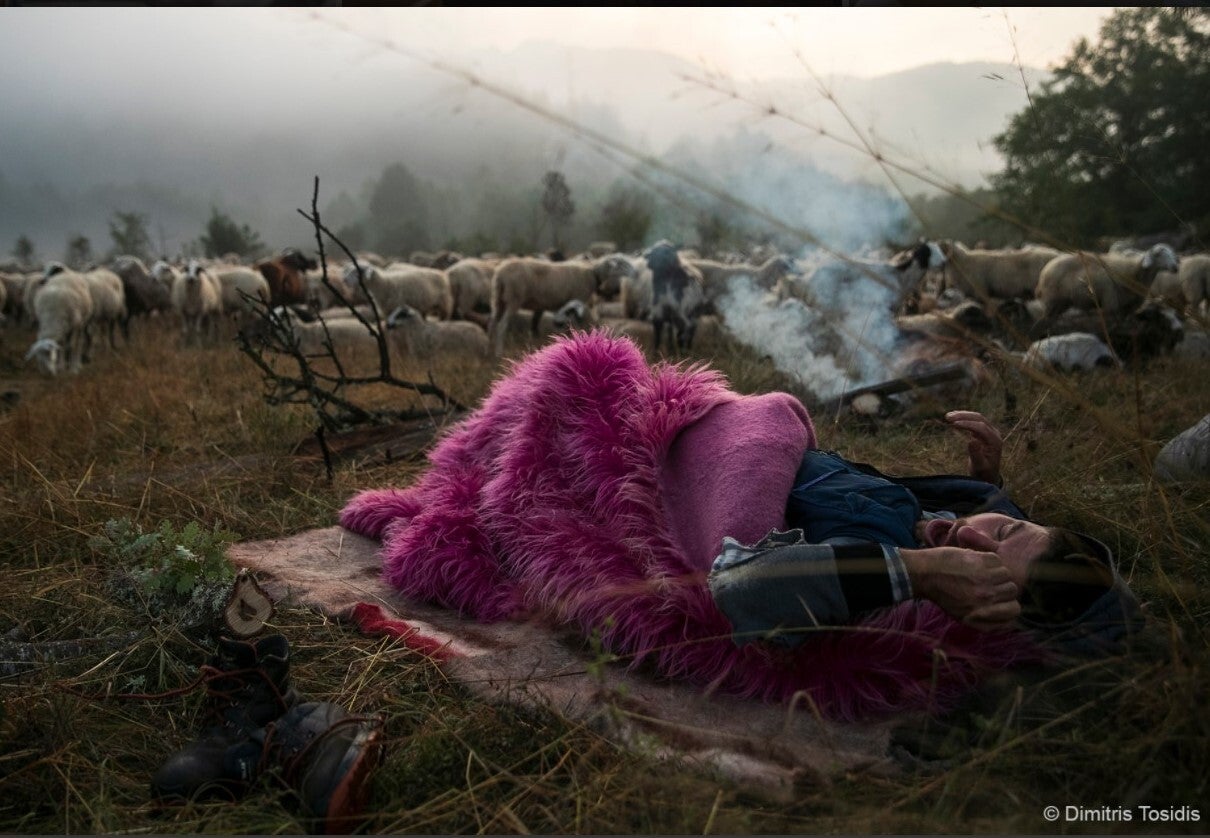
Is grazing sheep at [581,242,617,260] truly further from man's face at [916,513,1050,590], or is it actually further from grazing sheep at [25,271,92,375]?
man's face at [916,513,1050,590]

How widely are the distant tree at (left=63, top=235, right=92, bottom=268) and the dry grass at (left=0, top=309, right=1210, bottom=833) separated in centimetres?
1698

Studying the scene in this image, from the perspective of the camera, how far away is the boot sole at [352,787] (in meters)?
1.64

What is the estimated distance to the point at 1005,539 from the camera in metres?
2.01

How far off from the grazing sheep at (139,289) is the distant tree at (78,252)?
3.89 metres

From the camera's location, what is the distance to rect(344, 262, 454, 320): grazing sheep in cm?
1327

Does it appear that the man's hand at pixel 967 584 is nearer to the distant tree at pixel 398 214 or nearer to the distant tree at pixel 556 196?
the distant tree at pixel 556 196

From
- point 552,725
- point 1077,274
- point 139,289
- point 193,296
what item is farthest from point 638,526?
point 139,289

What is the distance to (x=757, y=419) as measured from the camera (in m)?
2.49

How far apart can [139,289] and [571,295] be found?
7.39 metres

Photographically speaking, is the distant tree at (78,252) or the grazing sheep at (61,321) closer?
the grazing sheep at (61,321)

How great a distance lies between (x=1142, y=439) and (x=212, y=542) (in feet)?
7.96

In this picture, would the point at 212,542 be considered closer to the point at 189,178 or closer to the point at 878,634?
the point at 878,634

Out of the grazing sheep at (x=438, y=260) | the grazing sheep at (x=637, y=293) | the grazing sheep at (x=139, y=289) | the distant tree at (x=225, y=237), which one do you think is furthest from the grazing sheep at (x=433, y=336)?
the distant tree at (x=225, y=237)

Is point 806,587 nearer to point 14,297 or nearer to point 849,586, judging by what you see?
point 849,586
